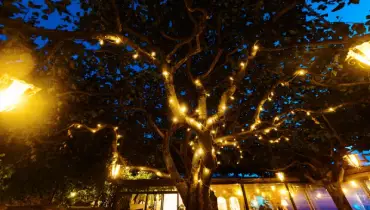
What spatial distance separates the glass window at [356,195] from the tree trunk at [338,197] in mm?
2477

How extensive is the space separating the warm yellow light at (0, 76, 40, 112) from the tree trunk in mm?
12914

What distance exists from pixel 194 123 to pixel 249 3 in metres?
4.17

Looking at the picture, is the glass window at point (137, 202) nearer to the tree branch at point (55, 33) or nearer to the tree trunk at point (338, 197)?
the tree branch at point (55, 33)

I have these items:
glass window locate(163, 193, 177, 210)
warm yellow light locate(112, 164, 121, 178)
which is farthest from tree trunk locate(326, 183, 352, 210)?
warm yellow light locate(112, 164, 121, 178)

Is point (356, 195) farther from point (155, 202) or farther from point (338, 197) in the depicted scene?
point (155, 202)

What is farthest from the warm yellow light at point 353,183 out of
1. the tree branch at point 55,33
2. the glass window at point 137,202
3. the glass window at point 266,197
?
the tree branch at point 55,33

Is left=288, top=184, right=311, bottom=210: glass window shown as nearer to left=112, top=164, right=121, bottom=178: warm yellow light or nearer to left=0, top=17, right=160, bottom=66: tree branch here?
left=112, top=164, right=121, bottom=178: warm yellow light

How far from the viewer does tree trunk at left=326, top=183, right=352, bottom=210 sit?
27.8ft

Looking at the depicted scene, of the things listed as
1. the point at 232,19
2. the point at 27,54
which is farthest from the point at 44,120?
the point at 232,19

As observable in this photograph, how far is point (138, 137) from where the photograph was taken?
8.69 metres

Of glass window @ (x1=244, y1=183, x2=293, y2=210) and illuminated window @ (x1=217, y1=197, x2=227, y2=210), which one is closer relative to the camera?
glass window @ (x1=244, y1=183, x2=293, y2=210)

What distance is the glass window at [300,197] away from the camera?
11.1m

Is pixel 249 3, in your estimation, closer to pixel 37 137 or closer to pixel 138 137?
pixel 138 137

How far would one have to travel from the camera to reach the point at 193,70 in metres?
6.95
